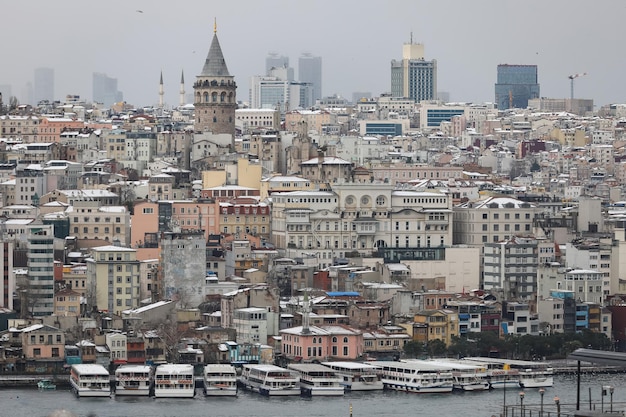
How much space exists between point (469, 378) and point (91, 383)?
19.0 feet

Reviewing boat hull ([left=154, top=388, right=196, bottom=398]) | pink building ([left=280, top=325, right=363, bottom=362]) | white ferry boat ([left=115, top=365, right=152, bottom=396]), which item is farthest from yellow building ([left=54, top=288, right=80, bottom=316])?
boat hull ([left=154, top=388, right=196, bottom=398])

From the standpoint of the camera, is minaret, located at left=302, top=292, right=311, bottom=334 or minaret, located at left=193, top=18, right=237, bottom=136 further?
minaret, located at left=193, top=18, right=237, bottom=136

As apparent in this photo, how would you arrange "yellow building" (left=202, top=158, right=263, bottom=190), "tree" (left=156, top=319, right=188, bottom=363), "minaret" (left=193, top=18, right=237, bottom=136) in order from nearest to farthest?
"tree" (left=156, top=319, right=188, bottom=363), "yellow building" (left=202, top=158, right=263, bottom=190), "minaret" (left=193, top=18, right=237, bottom=136)

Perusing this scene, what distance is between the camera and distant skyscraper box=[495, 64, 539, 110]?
120 m

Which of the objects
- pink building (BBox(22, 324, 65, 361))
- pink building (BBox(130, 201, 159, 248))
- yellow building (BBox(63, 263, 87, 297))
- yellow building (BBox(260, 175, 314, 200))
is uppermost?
yellow building (BBox(260, 175, 314, 200))

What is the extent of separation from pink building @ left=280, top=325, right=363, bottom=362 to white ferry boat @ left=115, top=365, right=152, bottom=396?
312 centimetres

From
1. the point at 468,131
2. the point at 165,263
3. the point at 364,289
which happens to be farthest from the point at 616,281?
the point at 468,131

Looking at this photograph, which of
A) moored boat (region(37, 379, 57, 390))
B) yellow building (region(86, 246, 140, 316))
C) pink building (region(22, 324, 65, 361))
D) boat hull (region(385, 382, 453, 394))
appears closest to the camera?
moored boat (region(37, 379, 57, 390))

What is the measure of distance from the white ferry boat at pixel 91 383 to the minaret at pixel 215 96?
24732 millimetres

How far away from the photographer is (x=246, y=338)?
1442 inches

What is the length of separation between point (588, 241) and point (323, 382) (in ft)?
42.5

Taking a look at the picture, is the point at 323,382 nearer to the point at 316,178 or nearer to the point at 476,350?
the point at 476,350

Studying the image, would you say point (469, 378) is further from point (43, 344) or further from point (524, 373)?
point (43, 344)

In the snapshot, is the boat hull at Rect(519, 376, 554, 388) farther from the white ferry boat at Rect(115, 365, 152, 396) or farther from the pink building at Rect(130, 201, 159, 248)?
the pink building at Rect(130, 201, 159, 248)
